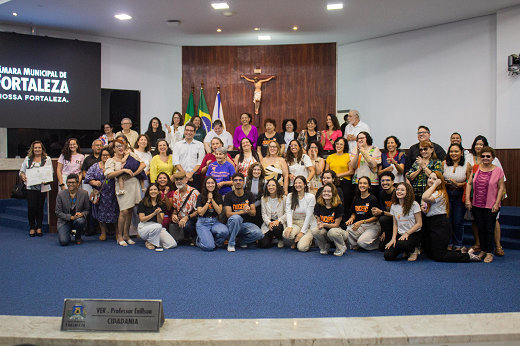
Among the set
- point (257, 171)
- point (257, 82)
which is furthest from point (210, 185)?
point (257, 82)

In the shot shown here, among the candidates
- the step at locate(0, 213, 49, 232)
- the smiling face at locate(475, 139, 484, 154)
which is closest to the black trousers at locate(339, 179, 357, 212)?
the smiling face at locate(475, 139, 484, 154)

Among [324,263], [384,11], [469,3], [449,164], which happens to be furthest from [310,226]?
[469,3]

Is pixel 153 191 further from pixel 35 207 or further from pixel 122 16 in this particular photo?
pixel 122 16

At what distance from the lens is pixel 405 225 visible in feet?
16.9

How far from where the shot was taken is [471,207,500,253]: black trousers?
4.99 meters

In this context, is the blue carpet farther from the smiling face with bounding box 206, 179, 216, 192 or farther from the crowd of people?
the smiling face with bounding box 206, 179, 216, 192

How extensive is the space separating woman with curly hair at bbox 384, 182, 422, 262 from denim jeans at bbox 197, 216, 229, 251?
2112 mm

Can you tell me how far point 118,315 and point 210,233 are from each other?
9.96 feet

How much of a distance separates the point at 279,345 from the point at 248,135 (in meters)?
4.98

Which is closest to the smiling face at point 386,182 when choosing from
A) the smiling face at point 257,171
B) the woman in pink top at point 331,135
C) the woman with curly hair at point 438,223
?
the woman with curly hair at point 438,223

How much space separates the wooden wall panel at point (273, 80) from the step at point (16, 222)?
4068mm

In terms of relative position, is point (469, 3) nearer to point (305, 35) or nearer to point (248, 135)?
point (305, 35)

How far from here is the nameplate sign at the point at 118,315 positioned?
2664mm

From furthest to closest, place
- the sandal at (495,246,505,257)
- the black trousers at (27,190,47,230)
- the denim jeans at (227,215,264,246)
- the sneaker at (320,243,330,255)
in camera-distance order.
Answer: the black trousers at (27,190,47,230)
the denim jeans at (227,215,264,246)
the sneaker at (320,243,330,255)
the sandal at (495,246,505,257)
